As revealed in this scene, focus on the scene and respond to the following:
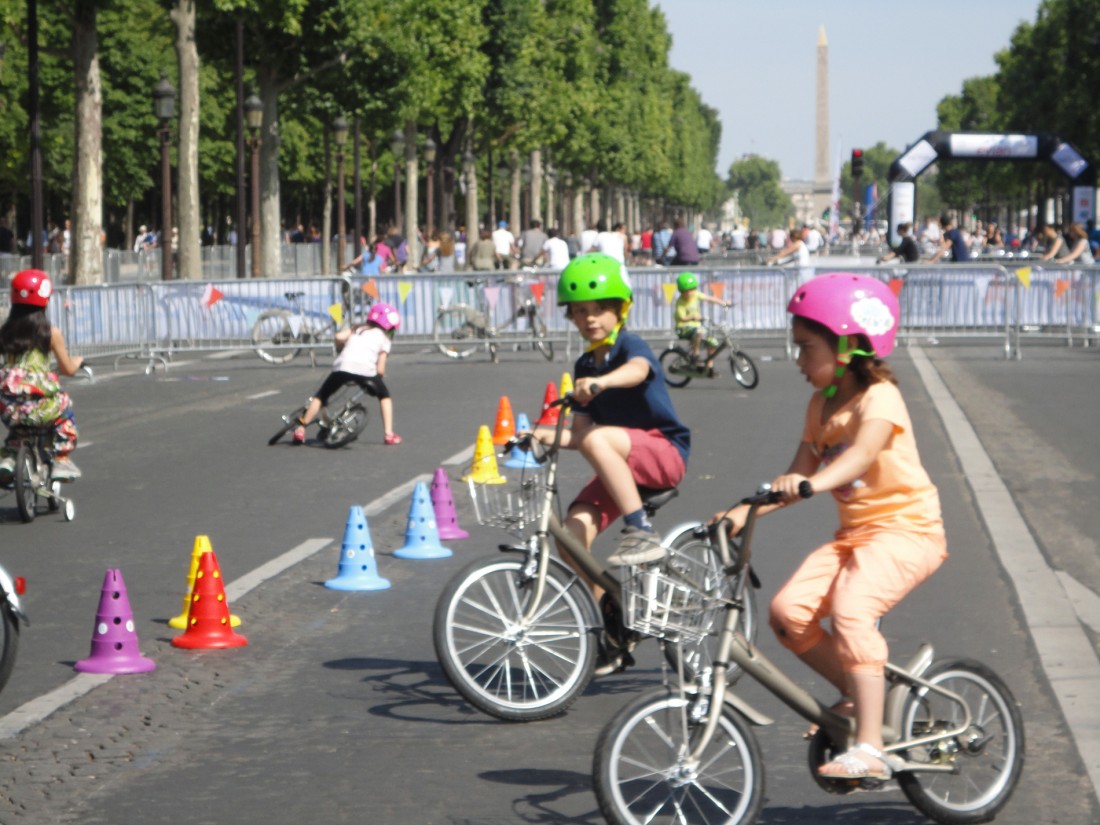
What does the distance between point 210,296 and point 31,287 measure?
15.6m

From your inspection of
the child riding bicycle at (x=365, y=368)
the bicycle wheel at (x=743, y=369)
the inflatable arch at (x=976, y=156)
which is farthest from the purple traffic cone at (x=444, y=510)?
the inflatable arch at (x=976, y=156)

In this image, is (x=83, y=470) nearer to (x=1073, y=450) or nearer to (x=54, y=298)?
(x=1073, y=450)

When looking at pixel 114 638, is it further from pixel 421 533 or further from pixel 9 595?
pixel 421 533

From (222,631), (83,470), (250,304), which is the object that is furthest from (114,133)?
(222,631)

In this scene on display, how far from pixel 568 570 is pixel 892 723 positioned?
5.36ft

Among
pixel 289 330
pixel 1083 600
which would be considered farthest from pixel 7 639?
pixel 289 330

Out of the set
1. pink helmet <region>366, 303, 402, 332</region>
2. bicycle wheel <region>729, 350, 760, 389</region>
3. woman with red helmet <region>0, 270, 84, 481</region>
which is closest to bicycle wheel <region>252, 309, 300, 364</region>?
bicycle wheel <region>729, 350, 760, 389</region>

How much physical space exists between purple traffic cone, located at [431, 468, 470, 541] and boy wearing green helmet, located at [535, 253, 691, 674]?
12.1ft

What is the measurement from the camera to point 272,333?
26766 millimetres

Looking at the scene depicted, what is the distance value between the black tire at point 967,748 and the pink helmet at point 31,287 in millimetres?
7247

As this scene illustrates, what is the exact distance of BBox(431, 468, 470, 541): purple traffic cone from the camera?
1065cm

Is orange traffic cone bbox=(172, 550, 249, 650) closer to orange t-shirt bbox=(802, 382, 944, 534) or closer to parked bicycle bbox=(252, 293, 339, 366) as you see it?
orange t-shirt bbox=(802, 382, 944, 534)

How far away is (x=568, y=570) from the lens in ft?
21.1

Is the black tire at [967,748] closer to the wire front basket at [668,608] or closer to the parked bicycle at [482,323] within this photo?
the wire front basket at [668,608]
